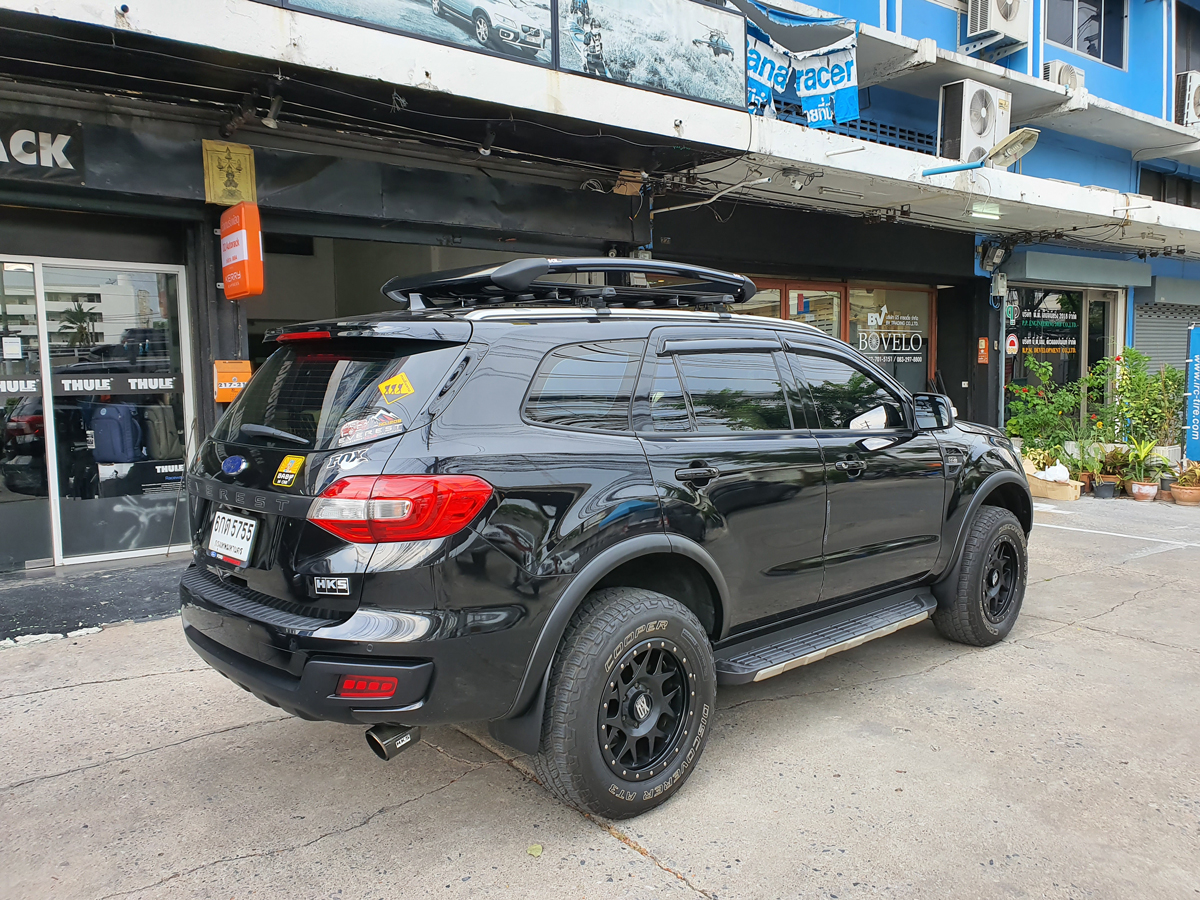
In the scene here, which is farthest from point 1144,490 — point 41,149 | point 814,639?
point 41,149

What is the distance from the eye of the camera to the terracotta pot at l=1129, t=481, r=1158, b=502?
34.2 ft

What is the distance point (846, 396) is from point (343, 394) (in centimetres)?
247

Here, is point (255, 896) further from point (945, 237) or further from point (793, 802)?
point (945, 237)

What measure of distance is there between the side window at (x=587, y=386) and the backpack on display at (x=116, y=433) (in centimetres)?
538

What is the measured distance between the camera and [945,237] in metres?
12.5

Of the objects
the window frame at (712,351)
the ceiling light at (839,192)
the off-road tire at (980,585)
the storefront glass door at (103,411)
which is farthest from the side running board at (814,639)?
the ceiling light at (839,192)

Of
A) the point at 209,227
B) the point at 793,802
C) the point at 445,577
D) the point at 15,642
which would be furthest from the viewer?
the point at 209,227

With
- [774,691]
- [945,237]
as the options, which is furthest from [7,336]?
[945,237]

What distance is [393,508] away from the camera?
8.14 ft

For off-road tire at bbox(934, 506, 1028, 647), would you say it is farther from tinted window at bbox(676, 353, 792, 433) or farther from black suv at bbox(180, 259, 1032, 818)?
tinted window at bbox(676, 353, 792, 433)

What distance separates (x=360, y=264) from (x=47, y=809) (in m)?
9.14

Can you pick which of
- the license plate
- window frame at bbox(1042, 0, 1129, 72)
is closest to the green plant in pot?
window frame at bbox(1042, 0, 1129, 72)

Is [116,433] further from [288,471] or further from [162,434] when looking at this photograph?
[288,471]

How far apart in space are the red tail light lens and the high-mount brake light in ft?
4.14
